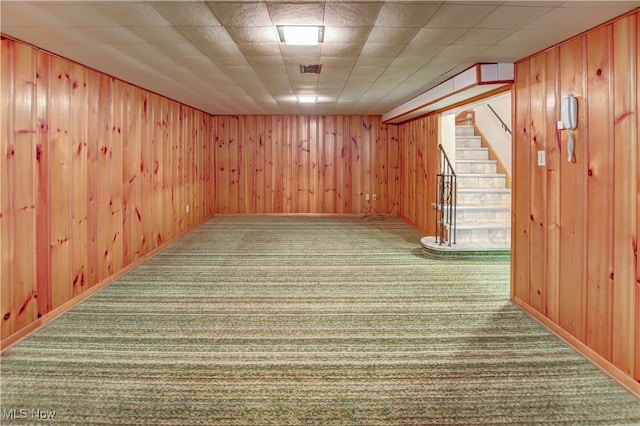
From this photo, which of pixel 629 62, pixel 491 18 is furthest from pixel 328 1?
pixel 629 62

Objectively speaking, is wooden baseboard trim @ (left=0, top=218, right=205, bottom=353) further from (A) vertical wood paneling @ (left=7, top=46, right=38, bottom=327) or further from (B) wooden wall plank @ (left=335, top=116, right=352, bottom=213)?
(B) wooden wall plank @ (left=335, top=116, right=352, bottom=213)

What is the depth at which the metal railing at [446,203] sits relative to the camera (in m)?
5.22

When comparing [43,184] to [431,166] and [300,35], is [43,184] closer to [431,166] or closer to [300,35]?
[300,35]

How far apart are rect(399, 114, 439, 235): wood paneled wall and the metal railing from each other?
353 millimetres

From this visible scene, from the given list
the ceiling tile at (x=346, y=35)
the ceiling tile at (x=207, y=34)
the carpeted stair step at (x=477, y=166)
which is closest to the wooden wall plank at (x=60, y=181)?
the ceiling tile at (x=207, y=34)

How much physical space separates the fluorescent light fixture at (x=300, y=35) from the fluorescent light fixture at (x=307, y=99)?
273 centimetres

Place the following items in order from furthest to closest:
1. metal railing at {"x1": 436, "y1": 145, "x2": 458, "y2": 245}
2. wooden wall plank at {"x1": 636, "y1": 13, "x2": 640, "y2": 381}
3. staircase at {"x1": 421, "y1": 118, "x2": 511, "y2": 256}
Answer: metal railing at {"x1": 436, "y1": 145, "x2": 458, "y2": 245} → staircase at {"x1": 421, "y1": 118, "x2": 511, "y2": 256} → wooden wall plank at {"x1": 636, "y1": 13, "x2": 640, "y2": 381}

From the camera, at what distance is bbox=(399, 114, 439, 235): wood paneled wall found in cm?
619

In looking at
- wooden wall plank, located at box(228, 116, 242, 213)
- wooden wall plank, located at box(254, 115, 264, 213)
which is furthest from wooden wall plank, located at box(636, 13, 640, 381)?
wooden wall plank, located at box(228, 116, 242, 213)

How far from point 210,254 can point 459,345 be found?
11.6ft

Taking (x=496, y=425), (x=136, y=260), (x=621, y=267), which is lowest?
(x=496, y=425)

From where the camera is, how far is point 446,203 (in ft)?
18.0

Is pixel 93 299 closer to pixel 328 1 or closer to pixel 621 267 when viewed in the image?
pixel 328 1

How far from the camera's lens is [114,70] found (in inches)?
146
